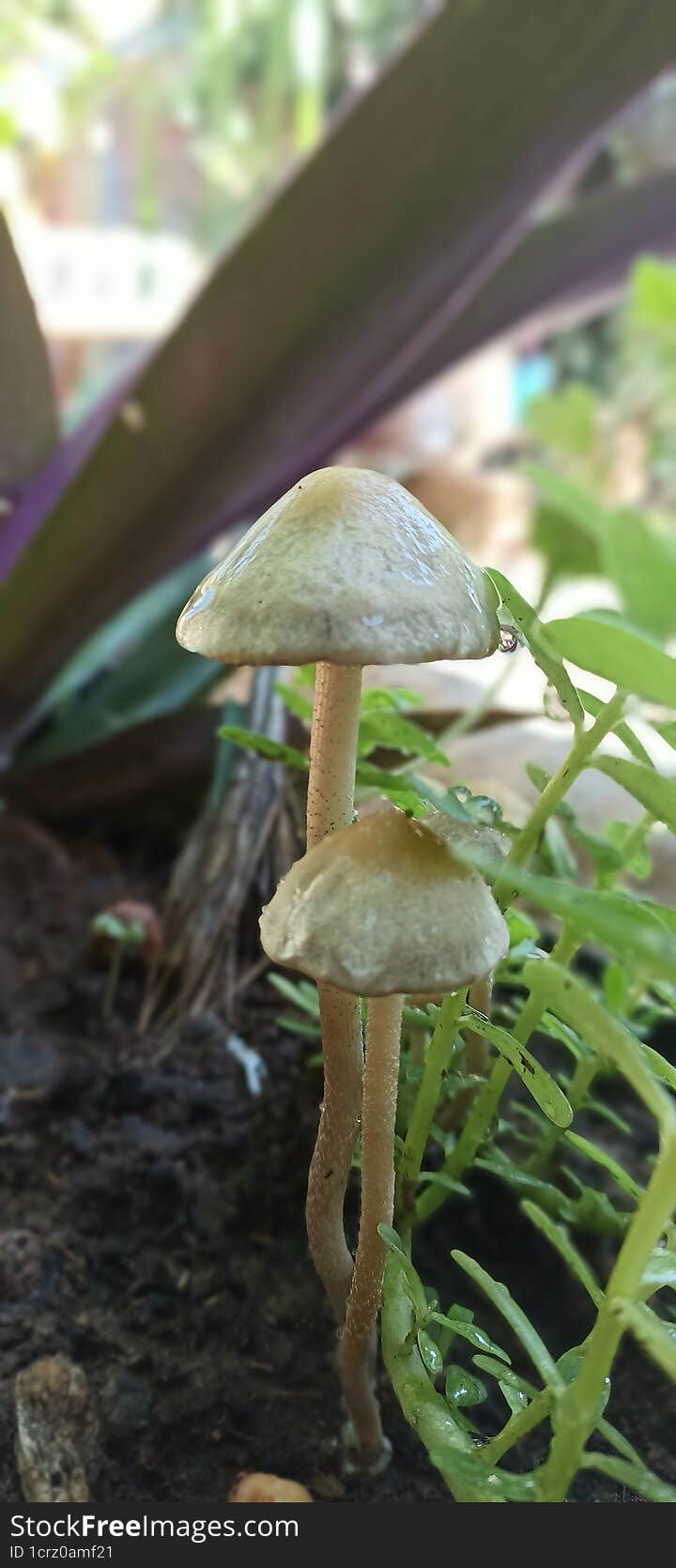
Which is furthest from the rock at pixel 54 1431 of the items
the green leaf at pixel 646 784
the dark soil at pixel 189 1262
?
the green leaf at pixel 646 784

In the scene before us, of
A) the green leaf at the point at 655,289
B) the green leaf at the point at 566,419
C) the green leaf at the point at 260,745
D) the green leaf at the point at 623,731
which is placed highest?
the green leaf at the point at 566,419

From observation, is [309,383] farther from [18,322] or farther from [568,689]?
[568,689]

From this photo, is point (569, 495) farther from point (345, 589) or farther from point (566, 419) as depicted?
point (566, 419)

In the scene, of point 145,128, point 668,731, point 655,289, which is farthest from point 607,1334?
point 145,128

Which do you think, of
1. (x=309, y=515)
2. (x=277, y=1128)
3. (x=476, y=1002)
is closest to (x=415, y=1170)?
(x=476, y=1002)

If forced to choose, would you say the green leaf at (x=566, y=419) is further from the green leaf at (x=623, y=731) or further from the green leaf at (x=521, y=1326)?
the green leaf at (x=521, y=1326)

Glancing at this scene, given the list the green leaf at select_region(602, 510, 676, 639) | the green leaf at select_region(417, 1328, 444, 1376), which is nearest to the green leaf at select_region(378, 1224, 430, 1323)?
the green leaf at select_region(417, 1328, 444, 1376)
